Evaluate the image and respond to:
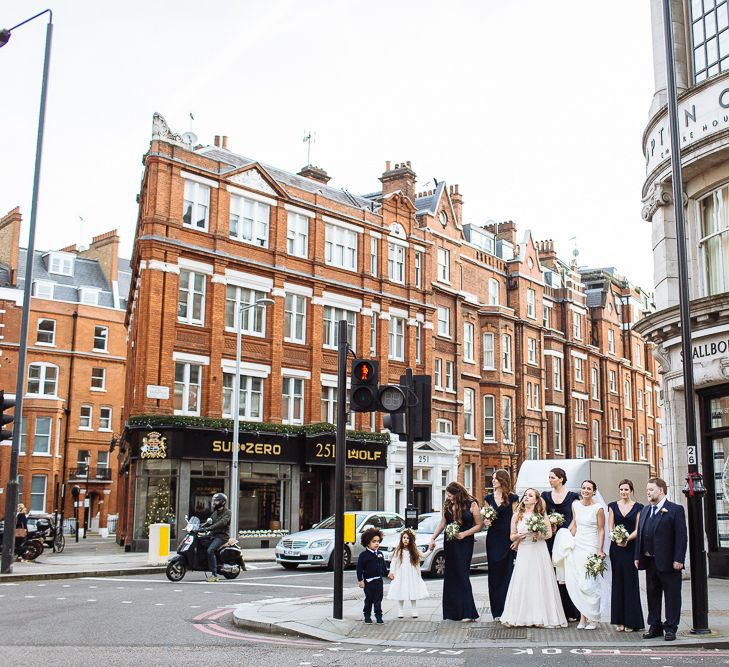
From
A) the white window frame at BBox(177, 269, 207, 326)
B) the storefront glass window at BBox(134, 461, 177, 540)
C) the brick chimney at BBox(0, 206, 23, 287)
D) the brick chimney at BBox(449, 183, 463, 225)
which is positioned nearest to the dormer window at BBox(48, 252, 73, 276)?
the brick chimney at BBox(0, 206, 23, 287)

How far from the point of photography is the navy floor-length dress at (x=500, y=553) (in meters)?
10.9

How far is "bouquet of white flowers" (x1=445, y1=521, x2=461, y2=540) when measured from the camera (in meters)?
10.9

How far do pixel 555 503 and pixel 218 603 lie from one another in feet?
20.4

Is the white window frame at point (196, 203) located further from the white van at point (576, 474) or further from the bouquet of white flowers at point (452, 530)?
the bouquet of white flowers at point (452, 530)

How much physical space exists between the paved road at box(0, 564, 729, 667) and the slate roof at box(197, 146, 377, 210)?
21.2 m

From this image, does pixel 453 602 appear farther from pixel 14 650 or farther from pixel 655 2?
pixel 655 2

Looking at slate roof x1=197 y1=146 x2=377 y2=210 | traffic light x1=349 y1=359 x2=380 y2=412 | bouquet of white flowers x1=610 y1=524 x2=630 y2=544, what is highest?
slate roof x1=197 y1=146 x2=377 y2=210

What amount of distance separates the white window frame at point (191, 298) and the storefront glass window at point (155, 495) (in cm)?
528

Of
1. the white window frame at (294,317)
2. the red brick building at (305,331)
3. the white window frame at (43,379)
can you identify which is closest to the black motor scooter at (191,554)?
the red brick building at (305,331)

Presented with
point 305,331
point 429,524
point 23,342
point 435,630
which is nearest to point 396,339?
point 305,331

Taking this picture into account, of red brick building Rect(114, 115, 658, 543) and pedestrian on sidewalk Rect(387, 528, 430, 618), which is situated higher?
red brick building Rect(114, 115, 658, 543)

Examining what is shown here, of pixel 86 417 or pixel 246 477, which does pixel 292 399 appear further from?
pixel 86 417

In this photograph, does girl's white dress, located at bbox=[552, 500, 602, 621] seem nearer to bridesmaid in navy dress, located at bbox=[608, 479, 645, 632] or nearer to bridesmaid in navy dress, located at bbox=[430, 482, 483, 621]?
bridesmaid in navy dress, located at bbox=[608, 479, 645, 632]

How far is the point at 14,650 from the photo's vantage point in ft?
30.4
